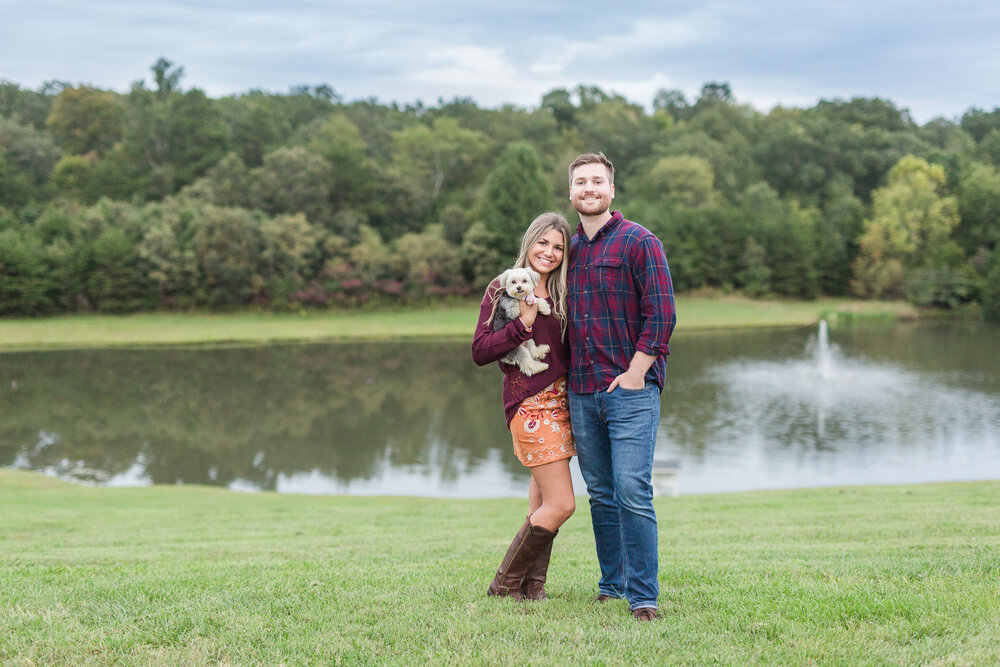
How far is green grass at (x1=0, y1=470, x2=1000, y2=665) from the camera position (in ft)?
12.6

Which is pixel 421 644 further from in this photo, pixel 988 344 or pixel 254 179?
pixel 254 179

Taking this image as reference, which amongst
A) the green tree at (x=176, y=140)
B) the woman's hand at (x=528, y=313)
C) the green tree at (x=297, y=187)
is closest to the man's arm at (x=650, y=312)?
the woman's hand at (x=528, y=313)

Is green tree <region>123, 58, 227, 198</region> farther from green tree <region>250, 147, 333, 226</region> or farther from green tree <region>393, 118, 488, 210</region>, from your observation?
green tree <region>393, 118, 488, 210</region>

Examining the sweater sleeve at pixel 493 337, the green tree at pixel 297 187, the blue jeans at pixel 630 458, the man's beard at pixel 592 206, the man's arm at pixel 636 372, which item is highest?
the green tree at pixel 297 187

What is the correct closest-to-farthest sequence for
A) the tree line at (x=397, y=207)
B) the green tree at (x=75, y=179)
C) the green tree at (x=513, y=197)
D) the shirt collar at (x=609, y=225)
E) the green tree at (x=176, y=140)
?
the shirt collar at (x=609, y=225)
the tree line at (x=397, y=207)
the green tree at (x=513, y=197)
the green tree at (x=75, y=179)
the green tree at (x=176, y=140)

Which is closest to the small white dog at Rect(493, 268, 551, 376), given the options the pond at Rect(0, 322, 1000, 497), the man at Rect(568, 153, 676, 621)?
the man at Rect(568, 153, 676, 621)

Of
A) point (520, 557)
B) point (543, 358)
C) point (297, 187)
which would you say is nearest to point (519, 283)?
point (543, 358)

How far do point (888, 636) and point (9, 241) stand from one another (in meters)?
58.5

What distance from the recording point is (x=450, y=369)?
114ft

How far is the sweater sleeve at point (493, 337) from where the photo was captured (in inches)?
179

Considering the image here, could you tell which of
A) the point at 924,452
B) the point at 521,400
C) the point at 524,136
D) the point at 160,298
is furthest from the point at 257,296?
the point at 521,400

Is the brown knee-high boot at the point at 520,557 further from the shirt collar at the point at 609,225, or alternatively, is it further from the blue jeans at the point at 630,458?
the shirt collar at the point at 609,225

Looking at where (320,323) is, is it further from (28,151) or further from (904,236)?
(904,236)

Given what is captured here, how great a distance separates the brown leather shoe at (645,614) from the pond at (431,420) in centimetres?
1210
